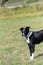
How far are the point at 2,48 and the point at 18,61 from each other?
2678 mm

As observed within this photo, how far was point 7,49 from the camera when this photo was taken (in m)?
12.1

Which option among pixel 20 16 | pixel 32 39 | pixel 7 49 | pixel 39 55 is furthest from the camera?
pixel 20 16

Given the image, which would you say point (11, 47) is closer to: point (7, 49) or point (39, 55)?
point (7, 49)

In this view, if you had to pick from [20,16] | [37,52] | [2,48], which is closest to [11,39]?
[2,48]

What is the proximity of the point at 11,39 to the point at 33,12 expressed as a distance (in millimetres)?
13557

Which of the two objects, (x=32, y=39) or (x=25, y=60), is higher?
(x=32, y=39)

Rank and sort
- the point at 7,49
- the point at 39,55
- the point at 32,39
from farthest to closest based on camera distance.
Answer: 1. the point at 7,49
2. the point at 39,55
3. the point at 32,39

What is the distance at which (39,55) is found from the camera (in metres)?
10.4

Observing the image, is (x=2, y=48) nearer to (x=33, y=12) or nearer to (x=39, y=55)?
(x=39, y=55)

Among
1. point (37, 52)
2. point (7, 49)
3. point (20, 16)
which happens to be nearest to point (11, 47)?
point (7, 49)

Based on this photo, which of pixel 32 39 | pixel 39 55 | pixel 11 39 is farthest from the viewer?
pixel 11 39

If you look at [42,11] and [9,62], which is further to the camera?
[42,11]

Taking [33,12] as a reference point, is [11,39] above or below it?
above

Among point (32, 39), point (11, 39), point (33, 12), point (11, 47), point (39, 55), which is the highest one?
point (32, 39)
